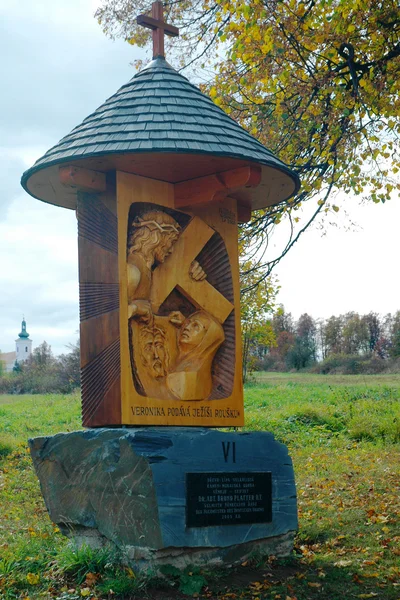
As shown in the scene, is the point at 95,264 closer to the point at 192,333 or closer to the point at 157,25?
the point at 192,333

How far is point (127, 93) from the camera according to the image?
21.8 feet

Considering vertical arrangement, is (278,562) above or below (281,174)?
below

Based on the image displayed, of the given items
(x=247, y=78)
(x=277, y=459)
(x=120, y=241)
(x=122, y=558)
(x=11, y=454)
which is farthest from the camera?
(x=11, y=454)

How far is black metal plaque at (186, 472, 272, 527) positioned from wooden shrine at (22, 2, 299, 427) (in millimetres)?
547

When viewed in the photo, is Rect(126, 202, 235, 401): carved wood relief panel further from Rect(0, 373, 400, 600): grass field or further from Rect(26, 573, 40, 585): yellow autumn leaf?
Rect(26, 573, 40, 585): yellow autumn leaf

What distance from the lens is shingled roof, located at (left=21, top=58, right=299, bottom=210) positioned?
5.82 meters

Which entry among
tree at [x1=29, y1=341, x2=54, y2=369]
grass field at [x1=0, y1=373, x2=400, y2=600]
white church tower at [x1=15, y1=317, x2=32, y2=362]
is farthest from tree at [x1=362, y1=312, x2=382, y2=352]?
white church tower at [x1=15, y1=317, x2=32, y2=362]

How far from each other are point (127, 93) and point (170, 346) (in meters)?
2.31

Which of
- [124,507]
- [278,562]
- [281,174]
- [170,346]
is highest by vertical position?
[281,174]

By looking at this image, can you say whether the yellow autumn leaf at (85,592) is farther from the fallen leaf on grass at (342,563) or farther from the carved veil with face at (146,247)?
the carved veil with face at (146,247)

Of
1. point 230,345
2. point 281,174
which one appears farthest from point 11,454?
point 281,174

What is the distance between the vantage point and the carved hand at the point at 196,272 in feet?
21.1

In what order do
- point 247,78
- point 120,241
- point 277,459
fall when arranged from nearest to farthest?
point 120,241, point 277,459, point 247,78

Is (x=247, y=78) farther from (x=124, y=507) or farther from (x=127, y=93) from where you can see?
(x=124, y=507)
